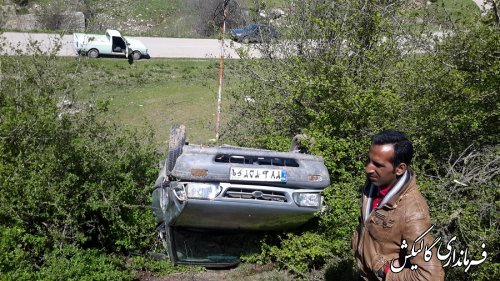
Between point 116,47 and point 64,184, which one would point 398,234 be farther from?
point 116,47

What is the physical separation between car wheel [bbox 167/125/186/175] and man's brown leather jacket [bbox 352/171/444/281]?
9.52 ft

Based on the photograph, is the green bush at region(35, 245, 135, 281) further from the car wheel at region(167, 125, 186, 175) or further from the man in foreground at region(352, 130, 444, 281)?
the man in foreground at region(352, 130, 444, 281)

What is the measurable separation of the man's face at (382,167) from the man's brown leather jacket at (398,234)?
0.06 m

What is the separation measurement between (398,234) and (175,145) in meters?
3.33

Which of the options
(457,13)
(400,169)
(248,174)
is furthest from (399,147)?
(457,13)

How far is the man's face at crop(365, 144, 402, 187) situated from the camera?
3.10 metres

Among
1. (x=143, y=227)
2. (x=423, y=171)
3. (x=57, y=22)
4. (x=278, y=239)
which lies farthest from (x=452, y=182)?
(x=57, y=22)

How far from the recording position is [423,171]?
561 cm

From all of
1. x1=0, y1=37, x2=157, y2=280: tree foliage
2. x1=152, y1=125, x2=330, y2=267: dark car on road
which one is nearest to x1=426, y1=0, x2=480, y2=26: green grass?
x1=152, y1=125, x2=330, y2=267: dark car on road

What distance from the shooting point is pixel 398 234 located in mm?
3025

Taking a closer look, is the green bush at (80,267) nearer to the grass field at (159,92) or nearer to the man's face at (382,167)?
the man's face at (382,167)

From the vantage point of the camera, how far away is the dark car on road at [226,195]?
17.4ft

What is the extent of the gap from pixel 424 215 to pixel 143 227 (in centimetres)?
405

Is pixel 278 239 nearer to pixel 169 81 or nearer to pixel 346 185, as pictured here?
pixel 346 185
